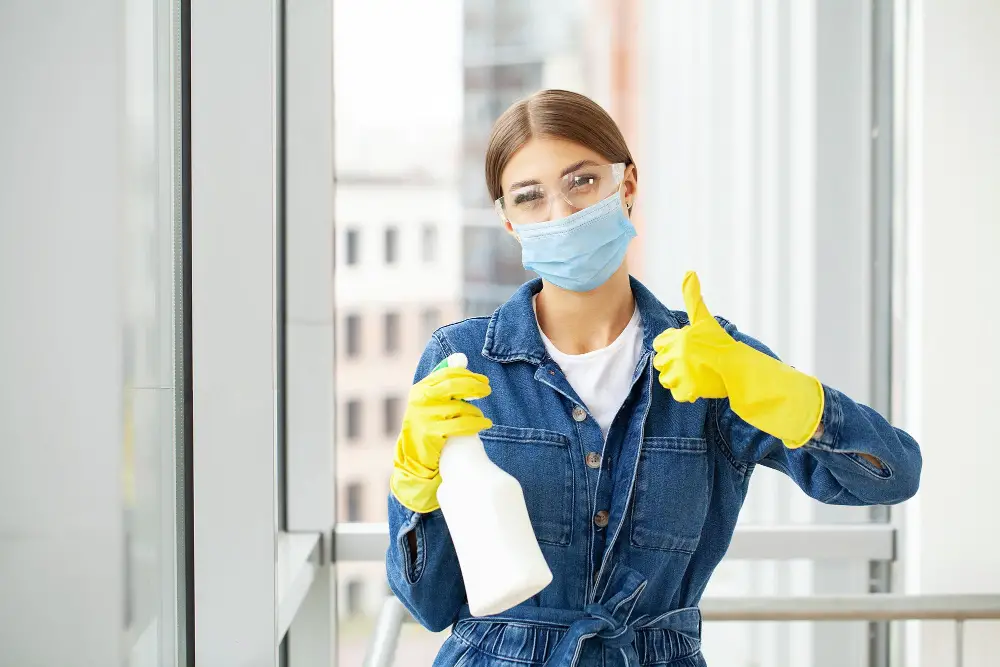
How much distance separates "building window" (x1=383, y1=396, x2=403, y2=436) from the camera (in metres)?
2.17

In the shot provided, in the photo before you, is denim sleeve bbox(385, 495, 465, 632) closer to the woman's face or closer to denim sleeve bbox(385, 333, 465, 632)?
denim sleeve bbox(385, 333, 465, 632)

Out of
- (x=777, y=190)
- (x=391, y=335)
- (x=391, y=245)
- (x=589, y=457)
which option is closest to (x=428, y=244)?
(x=391, y=245)

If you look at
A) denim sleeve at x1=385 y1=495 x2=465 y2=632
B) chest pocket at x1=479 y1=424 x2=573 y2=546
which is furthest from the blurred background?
chest pocket at x1=479 y1=424 x2=573 y2=546

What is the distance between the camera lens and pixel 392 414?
2.18 metres

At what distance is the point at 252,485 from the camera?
3.01 feet

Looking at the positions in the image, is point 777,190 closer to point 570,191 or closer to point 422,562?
point 570,191

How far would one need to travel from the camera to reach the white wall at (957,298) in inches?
69.8

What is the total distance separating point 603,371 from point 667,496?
6.4 inches

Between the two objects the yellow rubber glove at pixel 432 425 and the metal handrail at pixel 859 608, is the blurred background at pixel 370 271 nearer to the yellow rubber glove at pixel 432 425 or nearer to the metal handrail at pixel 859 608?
the metal handrail at pixel 859 608

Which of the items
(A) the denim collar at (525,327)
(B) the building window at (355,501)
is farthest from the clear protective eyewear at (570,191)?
(B) the building window at (355,501)

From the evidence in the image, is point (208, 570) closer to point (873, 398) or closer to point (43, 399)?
point (43, 399)

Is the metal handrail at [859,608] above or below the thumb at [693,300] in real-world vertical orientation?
below

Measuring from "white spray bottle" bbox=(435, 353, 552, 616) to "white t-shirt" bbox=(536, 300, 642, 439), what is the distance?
21 centimetres

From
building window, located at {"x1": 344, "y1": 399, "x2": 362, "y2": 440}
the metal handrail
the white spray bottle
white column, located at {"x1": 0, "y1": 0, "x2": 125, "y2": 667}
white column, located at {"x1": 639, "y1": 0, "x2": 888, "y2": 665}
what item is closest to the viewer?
white column, located at {"x1": 0, "y1": 0, "x2": 125, "y2": 667}
